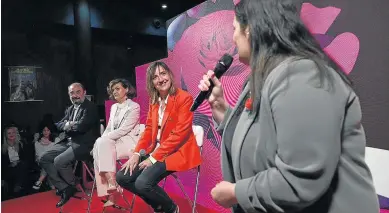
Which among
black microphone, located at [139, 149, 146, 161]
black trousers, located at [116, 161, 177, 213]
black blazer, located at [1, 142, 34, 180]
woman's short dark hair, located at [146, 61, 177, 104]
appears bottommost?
black blazer, located at [1, 142, 34, 180]

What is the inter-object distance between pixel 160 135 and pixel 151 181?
0.48 metres

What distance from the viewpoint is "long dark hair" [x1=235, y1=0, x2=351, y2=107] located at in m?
0.89

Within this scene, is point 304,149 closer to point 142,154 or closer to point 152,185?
point 152,185

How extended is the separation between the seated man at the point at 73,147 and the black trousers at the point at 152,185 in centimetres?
138

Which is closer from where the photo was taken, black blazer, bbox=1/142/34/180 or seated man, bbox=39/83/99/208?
seated man, bbox=39/83/99/208

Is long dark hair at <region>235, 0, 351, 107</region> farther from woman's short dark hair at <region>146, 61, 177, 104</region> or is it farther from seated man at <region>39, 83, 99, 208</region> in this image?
seated man at <region>39, 83, 99, 208</region>

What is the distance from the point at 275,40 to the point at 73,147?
3566 mm

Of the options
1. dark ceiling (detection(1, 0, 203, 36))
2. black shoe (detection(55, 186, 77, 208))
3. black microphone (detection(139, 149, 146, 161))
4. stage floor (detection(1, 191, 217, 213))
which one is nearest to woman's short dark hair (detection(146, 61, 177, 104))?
black microphone (detection(139, 149, 146, 161))

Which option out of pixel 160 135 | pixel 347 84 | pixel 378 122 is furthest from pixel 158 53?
pixel 347 84

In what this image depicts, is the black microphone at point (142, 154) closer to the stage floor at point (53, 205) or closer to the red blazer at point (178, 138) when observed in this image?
the red blazer at point (178, 138)

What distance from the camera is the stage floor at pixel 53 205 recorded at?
375cm

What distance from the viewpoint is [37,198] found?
4879mm

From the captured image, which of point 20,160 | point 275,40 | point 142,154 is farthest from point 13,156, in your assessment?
point 275,40

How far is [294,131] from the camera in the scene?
0.76 meters
